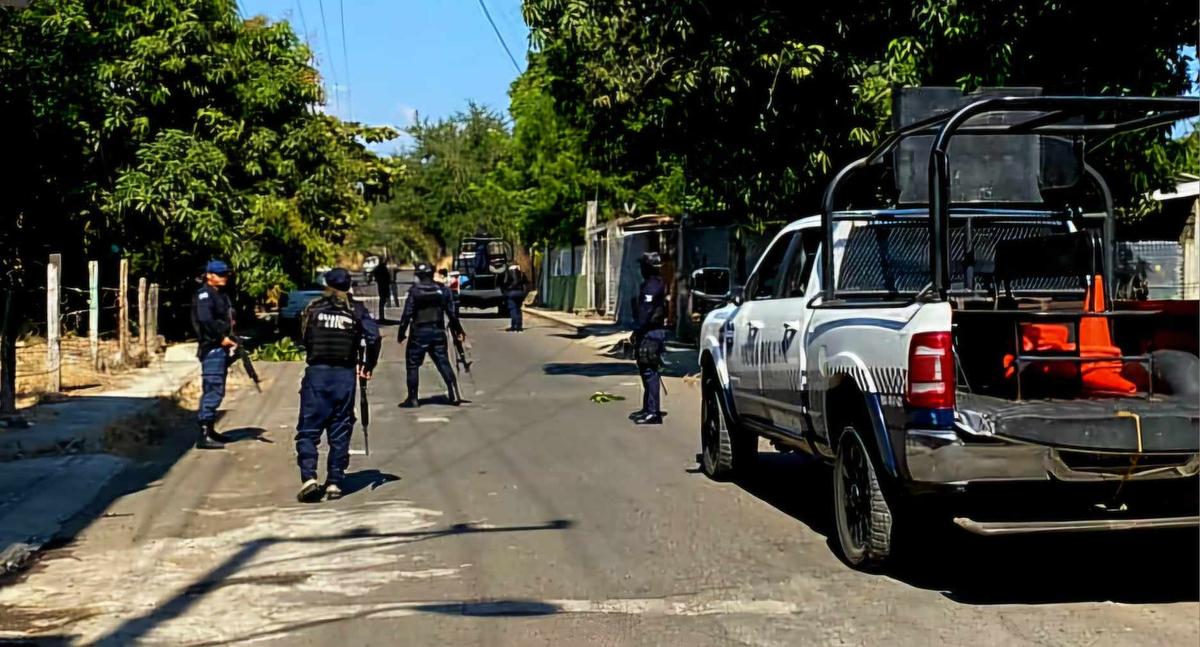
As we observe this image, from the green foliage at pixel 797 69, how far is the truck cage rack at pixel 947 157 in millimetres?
4405

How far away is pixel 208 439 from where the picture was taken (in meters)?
13.9

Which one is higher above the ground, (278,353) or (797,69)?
(797,69)

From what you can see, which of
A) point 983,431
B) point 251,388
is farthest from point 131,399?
point 983,431

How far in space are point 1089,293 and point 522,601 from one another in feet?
13.4

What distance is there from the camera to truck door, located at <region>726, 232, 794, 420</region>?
983 centimetres

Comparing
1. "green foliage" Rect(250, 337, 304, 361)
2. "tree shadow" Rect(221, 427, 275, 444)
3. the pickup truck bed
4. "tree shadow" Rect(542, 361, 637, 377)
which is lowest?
"tree shadow" Rect(221, 427, 275, 444)

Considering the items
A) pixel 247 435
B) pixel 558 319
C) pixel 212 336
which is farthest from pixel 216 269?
pixel 558 319

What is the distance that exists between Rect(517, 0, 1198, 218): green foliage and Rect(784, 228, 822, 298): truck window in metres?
5.47

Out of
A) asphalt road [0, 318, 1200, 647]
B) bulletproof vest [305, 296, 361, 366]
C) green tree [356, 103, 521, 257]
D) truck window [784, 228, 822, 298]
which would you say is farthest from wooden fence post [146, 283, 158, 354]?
green tree [356, 103, 521, 257]

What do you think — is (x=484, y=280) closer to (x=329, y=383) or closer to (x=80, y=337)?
(x=80, y=337)

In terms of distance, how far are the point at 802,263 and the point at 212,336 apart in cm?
669

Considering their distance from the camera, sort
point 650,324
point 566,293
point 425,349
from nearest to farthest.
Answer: point 650,324
point 425,349
point 566,293

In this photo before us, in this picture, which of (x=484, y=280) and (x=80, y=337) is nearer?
(x=80, y=337)

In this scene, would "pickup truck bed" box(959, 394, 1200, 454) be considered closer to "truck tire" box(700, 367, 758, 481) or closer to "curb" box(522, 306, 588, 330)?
"truck tire" box(700, 367, 758, 481)
